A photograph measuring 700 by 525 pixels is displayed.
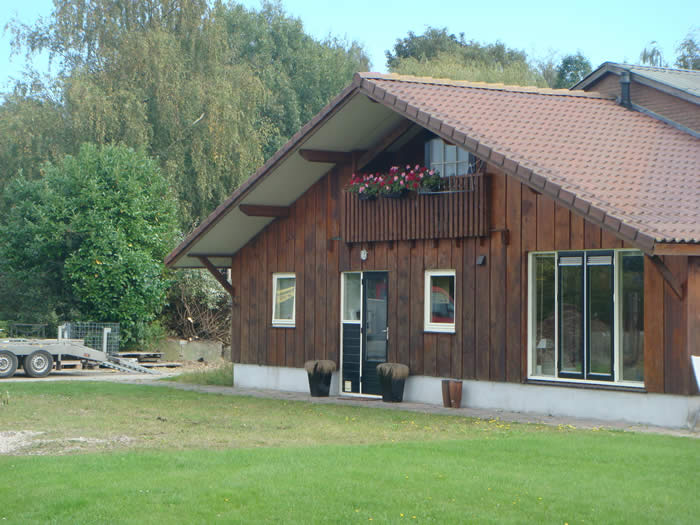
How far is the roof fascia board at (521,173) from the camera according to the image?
40.0 feet

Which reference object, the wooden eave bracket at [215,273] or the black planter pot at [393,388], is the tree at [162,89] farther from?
the black planter pot at [393,388]

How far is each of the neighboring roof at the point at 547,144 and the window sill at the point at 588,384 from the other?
2411 millimetres

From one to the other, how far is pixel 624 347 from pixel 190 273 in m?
19.0

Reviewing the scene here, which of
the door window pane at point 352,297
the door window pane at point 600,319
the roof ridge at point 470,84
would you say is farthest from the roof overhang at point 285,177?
the door window pane at point 600,319

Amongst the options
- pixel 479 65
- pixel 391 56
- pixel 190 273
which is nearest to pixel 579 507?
pixel 190 273

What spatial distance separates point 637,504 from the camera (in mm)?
7926

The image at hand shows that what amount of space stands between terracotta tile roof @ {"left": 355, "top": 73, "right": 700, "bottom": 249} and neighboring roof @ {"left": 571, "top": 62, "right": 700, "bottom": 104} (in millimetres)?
610

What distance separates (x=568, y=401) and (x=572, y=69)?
3786cm

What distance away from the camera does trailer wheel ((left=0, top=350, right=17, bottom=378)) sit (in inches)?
923

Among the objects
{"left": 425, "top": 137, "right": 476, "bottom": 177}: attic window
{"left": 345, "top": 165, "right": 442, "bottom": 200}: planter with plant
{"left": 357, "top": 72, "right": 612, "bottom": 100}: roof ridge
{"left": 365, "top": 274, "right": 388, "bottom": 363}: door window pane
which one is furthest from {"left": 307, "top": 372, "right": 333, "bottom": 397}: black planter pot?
{"left": 357, "top": 72, "right": 612, "bottom": 100}: roof ridge

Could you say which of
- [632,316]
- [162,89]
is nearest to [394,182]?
[632,316]

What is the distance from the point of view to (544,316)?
1508cm

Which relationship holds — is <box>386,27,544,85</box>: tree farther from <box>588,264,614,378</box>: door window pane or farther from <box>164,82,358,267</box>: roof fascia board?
<box>588,264,614,378</box>: door window pane

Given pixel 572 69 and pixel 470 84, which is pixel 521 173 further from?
pixel 572 69
